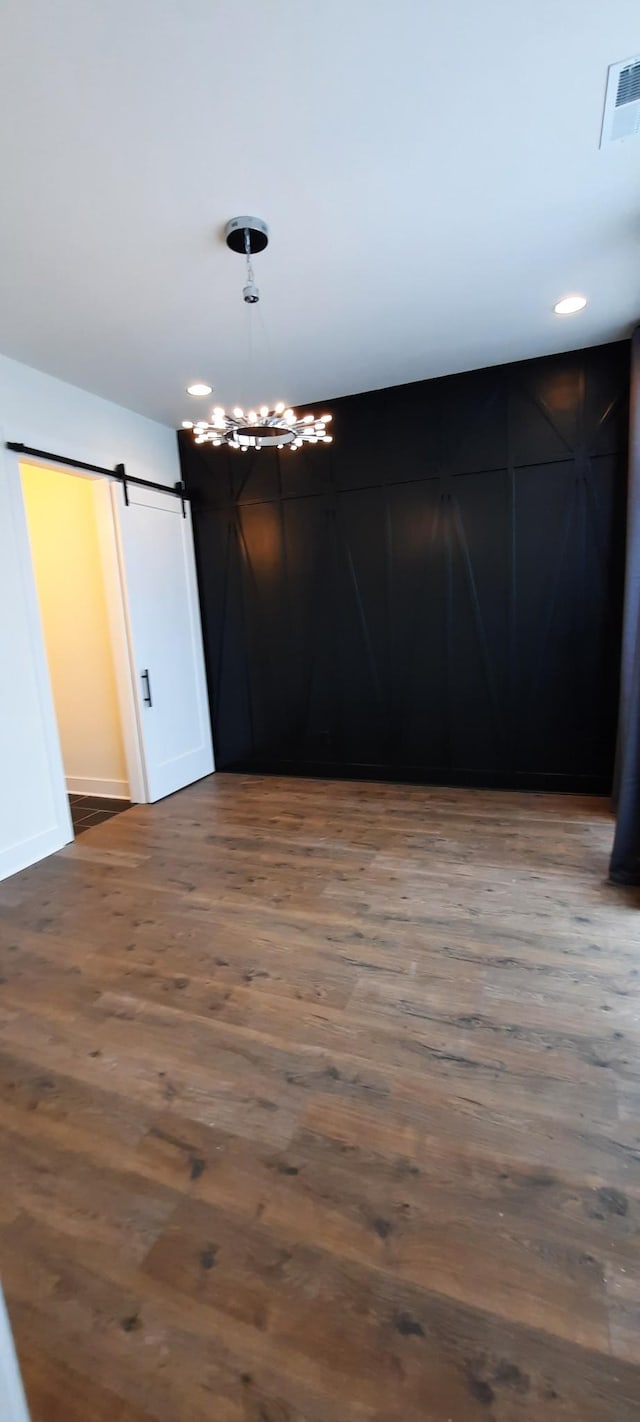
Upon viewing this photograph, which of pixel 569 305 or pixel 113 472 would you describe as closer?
pixel 569 305

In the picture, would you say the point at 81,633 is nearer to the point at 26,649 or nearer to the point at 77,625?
the point at 77,625

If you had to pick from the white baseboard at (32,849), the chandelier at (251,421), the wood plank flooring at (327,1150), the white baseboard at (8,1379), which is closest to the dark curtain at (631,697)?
the wood plank flooring at (327,1150)

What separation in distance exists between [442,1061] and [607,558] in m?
3.60

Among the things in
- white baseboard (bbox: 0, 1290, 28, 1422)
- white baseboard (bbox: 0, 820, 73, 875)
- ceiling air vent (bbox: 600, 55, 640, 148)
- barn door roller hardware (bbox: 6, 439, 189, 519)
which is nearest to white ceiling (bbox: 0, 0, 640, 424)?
ceiling air vent (bbox: 600, 55, 640, 148)

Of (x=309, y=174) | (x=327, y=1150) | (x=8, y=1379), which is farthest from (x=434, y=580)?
(x=8, y=1379)

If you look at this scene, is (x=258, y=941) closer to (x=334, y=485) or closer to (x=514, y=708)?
(x=514, y=708)

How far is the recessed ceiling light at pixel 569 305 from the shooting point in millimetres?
3232

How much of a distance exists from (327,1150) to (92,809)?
3.75 m

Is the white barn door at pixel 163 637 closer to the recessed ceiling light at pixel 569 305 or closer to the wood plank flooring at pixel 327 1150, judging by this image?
the wood plank flooring at pixel 327 1150

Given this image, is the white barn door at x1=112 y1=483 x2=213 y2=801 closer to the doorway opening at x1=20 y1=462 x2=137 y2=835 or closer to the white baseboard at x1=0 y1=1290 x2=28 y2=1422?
the doorway opening at x1=20 y1=462 x2=137 y2=835

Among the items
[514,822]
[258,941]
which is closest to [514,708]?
[514,822]

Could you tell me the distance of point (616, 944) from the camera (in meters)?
2.51

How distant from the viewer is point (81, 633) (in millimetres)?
4945

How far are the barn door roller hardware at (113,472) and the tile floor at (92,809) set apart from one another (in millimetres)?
2514
